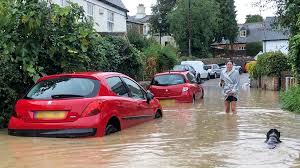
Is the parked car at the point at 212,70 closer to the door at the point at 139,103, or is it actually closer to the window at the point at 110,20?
the window at the point at 110,20

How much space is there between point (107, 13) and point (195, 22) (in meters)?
33.8

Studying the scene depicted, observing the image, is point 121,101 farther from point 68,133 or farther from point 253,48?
point 253,48

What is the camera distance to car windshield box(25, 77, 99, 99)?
A: 9.15 m

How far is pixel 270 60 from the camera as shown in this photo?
94.4 ft

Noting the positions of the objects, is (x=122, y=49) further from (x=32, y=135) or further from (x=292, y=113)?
(x=32, y=135)

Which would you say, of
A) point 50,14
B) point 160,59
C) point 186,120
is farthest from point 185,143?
point 160,59

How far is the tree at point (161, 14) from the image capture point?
7825cm

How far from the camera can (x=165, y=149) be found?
317 inches

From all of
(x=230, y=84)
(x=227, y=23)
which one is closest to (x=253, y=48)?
(x=227, y=23)

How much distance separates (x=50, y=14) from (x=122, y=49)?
7986mm

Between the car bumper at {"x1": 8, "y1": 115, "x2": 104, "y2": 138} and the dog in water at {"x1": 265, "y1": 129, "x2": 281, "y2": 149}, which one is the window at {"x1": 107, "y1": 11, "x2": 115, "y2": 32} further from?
the dog in water at {"x1": 265, "y1": 129, "x2": 281, "y2": 149}

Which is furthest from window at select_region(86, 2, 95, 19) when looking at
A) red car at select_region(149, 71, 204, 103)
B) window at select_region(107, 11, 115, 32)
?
red car at select_region(149, 71, 204, 103)

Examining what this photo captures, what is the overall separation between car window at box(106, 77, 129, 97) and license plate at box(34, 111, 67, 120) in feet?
4.34

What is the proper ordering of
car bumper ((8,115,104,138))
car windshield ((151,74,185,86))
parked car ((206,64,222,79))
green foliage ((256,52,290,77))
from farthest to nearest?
parked car ((206,64,222,79)) → green foliage ((256,52,290,77)) → car windshield ((151,74,185,86)) → car bumper ((8,115,104,138))
